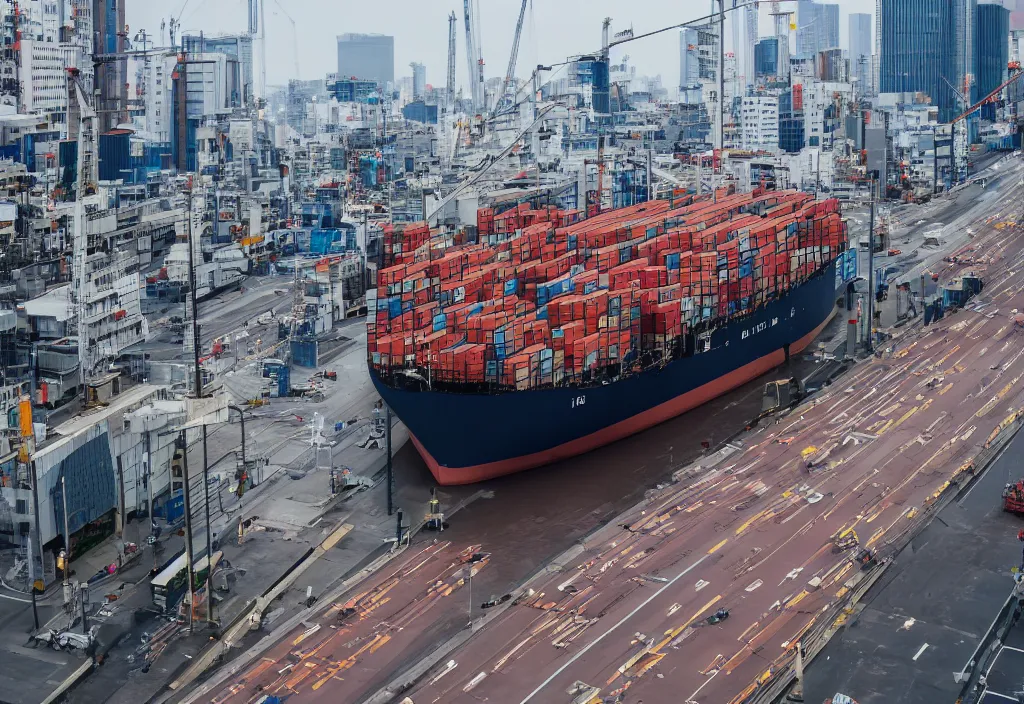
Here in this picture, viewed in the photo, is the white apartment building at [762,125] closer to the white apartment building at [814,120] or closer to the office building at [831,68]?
the white apartment building at [814,120]

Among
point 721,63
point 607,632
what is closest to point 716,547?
point 607,632

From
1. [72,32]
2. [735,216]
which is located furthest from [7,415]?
[72,32]

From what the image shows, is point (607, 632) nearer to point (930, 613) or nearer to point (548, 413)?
point (930, 613)

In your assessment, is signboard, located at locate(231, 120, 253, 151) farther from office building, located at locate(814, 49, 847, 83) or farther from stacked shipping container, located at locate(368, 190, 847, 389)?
office building, located at locate(814, 49, 847, 83)

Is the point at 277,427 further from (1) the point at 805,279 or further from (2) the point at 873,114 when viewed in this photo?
(2) the point at 873,114

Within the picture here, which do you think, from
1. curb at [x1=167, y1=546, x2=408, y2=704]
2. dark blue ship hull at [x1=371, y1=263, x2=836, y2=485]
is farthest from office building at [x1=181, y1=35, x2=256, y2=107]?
curb at [x1=167, y1=546, x2=408, y2=704]
